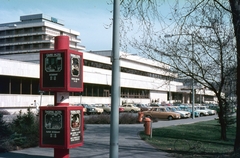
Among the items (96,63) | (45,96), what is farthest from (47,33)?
(45,96)

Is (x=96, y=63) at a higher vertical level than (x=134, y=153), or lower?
higher

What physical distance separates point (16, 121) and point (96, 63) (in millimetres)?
56725

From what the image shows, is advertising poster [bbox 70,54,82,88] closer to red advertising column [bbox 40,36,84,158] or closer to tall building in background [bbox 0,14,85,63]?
red advertising column [bbox 40,36,84,158]

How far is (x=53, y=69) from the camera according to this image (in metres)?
7.85

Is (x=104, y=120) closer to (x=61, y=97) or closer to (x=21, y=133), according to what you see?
(x=21, y=133)

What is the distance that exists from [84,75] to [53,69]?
5309 centimetres

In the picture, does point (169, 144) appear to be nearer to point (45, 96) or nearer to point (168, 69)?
point (168, 69)

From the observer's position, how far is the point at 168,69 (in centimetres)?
1673

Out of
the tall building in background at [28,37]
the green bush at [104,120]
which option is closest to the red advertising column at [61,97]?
the green bush at [104,120]

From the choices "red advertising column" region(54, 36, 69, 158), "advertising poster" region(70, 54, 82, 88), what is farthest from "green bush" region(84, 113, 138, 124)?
"advertising poster" region(70, 54, 82, 88)

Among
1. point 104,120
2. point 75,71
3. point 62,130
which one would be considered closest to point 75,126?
point 62,130

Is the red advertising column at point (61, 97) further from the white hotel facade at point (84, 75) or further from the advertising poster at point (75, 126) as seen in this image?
the white hotel facade at point (84, 75)

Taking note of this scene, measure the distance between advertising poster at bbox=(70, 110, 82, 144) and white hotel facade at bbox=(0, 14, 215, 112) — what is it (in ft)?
14.4

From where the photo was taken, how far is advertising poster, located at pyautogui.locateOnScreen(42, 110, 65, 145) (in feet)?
25.7
